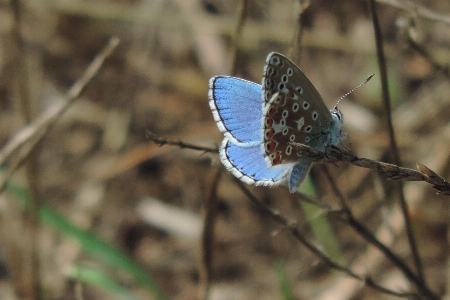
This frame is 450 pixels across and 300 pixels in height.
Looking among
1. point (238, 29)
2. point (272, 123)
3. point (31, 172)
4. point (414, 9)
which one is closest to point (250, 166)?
point (272, 123)

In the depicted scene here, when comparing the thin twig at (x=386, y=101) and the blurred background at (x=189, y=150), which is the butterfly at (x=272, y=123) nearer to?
the thin twig at (x=386, y=101)

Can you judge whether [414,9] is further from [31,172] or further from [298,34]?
[31,172]

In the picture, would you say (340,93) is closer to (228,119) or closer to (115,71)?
(115,71)

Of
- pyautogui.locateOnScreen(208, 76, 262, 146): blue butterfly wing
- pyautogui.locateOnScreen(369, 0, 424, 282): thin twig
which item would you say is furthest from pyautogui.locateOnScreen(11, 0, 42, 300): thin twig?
pyautogui.locateOnScreen(369, 0, 424, 282): thin twig

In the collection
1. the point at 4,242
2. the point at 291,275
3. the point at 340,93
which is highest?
the point at 340,93

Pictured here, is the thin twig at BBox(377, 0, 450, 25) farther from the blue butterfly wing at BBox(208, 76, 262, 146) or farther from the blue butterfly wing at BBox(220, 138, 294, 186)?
the blue butterfly wing at BBox(220, 138, 294, 186)

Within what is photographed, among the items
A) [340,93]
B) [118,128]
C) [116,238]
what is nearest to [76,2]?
[118,128]

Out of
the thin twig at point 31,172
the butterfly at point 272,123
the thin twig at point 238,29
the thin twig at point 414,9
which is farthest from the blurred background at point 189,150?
the thin twig at point 414,9
